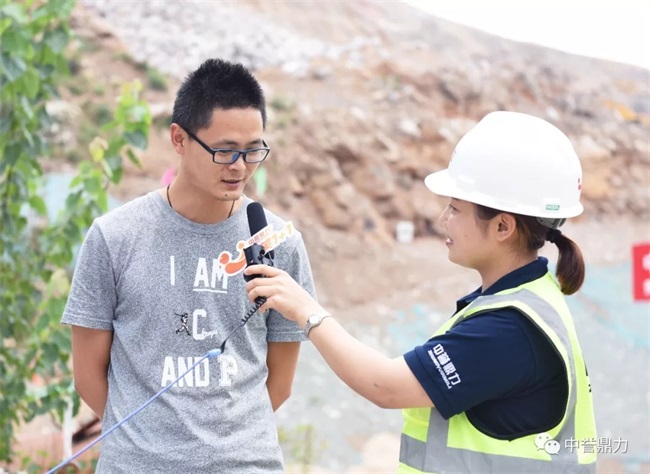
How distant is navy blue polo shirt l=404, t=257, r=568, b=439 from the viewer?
66.5 inches

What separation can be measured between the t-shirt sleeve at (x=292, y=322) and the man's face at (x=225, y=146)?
24cm


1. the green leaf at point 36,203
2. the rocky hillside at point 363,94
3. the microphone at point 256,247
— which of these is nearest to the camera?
the microphone at point 256,247

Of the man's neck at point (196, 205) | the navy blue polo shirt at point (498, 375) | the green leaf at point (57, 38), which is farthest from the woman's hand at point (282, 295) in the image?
the green leaf at point (57, 38)

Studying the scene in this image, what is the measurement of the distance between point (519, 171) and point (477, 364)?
16.9 inches

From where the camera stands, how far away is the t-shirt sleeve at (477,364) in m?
1.69

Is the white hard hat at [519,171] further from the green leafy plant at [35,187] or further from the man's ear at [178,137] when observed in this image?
the green leafy plant at [35,187]

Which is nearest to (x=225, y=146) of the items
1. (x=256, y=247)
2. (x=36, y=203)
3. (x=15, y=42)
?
(x=256, y=247)

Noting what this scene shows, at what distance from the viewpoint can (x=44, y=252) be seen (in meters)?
3.86

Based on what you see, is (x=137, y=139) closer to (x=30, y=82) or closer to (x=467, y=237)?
(x=30, y=82)

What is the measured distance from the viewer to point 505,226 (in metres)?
1.85

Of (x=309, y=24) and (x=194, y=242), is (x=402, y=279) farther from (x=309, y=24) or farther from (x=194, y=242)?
(x=194, y=242)

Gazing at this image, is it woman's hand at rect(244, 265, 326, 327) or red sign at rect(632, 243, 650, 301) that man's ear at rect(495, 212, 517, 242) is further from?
red sign at rect(632, 243, 650, 301)

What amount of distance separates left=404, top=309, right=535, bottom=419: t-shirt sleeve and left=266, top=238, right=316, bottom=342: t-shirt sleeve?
0.60 m

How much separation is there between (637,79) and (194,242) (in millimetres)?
10644
